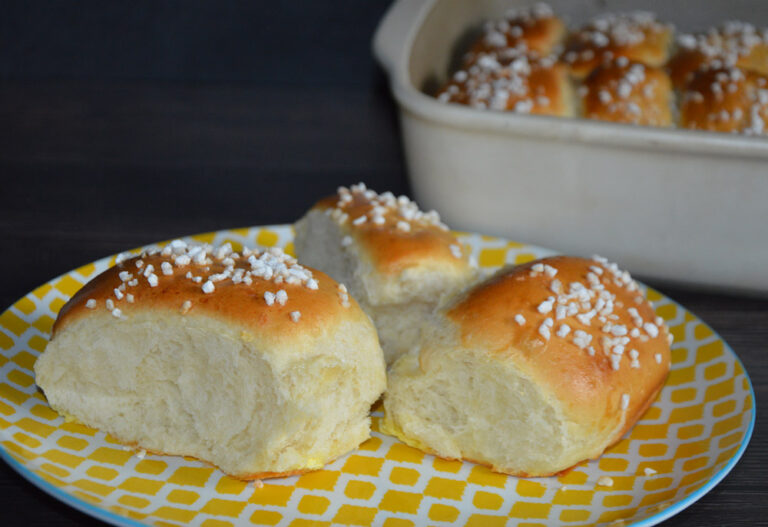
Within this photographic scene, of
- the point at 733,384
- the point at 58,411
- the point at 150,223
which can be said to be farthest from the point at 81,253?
the point at 733,384

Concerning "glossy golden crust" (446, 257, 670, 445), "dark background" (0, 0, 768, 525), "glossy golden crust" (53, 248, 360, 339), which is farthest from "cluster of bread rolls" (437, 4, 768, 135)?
"glossy golden crust" (53, 248, 360, 339)

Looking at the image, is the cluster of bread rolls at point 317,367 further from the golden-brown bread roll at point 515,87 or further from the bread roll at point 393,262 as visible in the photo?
the golden-brown bread roll at point 515,87

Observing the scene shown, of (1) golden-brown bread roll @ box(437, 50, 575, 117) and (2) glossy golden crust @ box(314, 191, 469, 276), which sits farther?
(1) golden-brown bread roll @ box(437, 50, 575, 117)

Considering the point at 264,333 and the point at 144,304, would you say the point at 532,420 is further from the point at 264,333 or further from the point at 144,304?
the point at 144,304

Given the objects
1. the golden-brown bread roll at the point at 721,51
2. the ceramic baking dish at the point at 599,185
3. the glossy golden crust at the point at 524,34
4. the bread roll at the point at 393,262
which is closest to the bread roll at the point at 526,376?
the bread roll at the point at 393,262

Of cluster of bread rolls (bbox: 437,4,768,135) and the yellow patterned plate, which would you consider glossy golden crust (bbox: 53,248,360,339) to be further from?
cluster of bread rolls (bbox: 437,4,768,135)

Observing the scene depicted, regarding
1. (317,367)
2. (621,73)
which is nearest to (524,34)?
(621,73)
